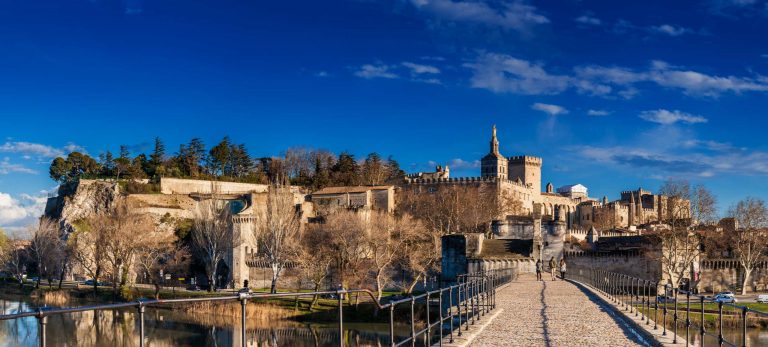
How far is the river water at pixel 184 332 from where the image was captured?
1326 inches

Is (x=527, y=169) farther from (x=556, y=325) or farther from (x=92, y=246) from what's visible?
(x=556, y=325)

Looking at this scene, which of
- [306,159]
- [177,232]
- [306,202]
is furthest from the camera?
[306,159]

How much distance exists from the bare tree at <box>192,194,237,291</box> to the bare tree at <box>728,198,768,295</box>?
1535 inches

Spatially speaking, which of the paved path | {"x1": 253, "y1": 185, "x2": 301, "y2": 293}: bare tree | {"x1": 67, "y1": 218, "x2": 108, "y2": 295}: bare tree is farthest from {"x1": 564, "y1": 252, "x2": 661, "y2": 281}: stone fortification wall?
{"x1": 67, "y1": 218, "x2": 108, "y2": 295}: bare tree

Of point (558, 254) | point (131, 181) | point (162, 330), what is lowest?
point (162, 330)

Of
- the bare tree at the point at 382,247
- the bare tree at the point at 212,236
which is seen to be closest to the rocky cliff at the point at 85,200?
the bare tree at the point at 212,236

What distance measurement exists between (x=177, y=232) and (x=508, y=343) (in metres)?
58.4

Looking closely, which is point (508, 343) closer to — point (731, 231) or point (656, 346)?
point (656, 346)

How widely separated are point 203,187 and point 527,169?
48.7 metres

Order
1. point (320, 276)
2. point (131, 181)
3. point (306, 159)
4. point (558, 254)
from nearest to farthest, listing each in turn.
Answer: point (320, 276) → point (558, 254) → point (131, 181) → point (306, 159)

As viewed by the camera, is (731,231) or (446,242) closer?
(446,242)

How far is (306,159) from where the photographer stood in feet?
314

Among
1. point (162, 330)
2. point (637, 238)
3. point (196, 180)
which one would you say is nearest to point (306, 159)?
point (196, 180)

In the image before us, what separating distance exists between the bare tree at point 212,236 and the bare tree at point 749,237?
39.0m
